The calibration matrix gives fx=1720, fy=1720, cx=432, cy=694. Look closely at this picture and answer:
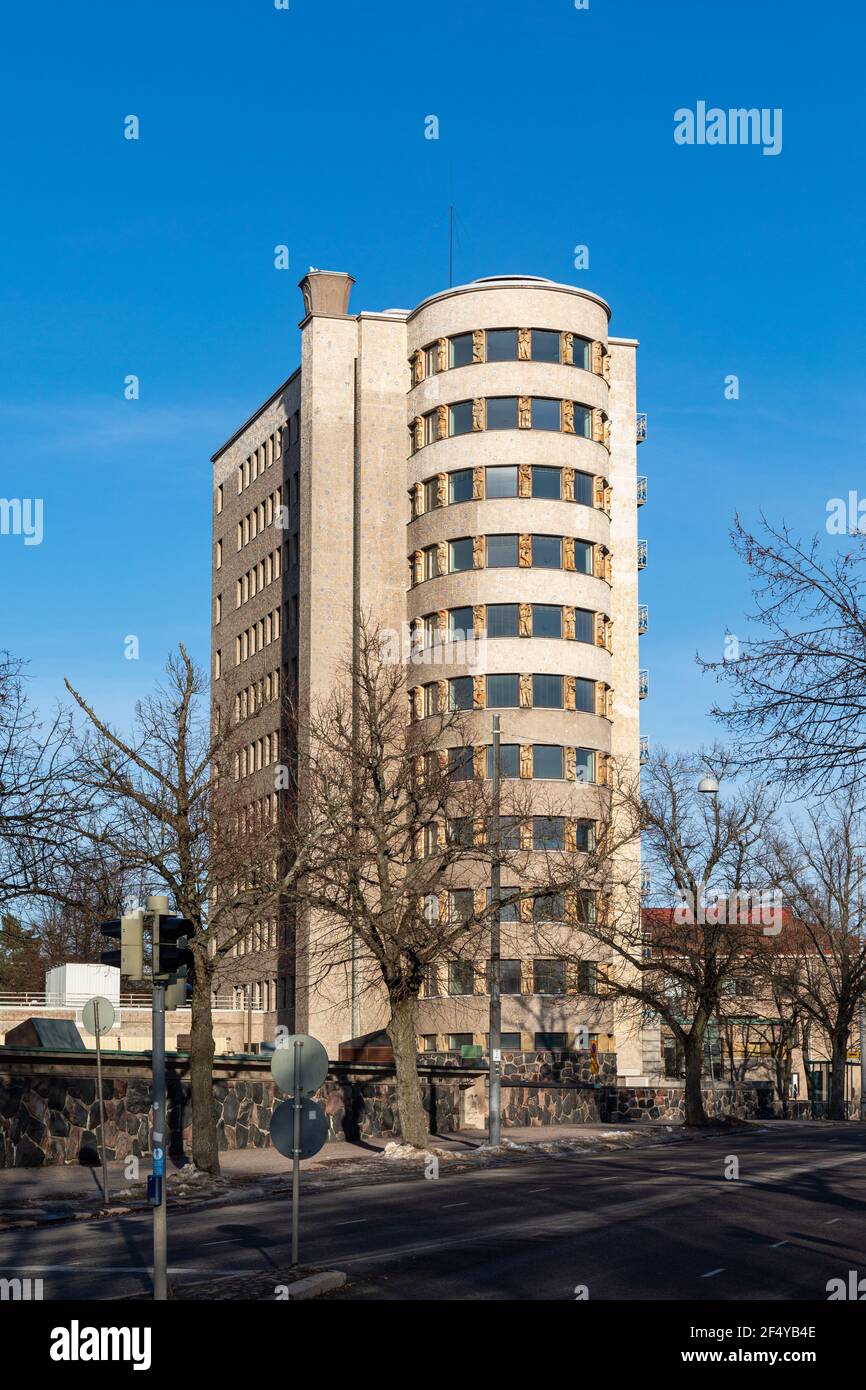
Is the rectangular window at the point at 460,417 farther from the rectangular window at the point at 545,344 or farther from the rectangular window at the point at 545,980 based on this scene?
the rectangular window at the point at 545,980

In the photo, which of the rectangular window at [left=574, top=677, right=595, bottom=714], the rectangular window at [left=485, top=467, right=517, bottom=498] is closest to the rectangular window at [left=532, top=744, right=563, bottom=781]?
the rectangular window at [left=574, top=677, right=595, bottom=714]

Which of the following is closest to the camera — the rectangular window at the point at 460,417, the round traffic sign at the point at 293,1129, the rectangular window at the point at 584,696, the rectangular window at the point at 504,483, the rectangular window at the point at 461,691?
the round traffic sign at the point at 293,1129

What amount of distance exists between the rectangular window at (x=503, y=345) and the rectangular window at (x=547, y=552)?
287 inches

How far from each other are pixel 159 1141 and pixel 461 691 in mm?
52353

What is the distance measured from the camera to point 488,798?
3772 cm

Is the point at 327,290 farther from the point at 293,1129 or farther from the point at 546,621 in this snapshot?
the point at 293,1129

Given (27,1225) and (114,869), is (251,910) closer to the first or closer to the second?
(114,869)

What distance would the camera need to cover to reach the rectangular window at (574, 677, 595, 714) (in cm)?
6656

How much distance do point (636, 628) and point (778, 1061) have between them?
20.4 meters

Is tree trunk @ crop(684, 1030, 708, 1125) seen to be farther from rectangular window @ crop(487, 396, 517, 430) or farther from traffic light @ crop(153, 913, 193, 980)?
traffic light @ crop(153, 913, 193, 980)

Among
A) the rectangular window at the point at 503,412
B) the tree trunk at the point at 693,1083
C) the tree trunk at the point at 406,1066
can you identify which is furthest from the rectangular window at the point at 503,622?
the tree trunk at the point at 406,1066

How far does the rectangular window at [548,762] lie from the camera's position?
6500 cm

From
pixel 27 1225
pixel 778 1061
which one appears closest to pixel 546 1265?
pixel 27 1225

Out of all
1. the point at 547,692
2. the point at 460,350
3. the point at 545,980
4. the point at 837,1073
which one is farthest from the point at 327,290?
the point at 837,1073
